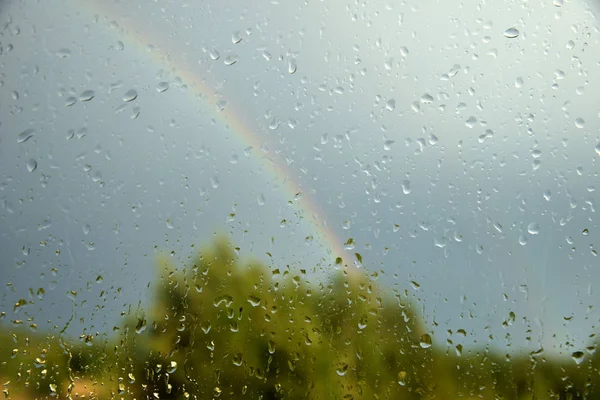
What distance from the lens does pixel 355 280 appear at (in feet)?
5.30

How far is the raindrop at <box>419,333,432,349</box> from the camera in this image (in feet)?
4.97

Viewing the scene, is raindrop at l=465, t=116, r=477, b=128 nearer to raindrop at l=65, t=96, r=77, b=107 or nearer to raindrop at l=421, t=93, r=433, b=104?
raindrop at l=421, t=93, r=433, b=104

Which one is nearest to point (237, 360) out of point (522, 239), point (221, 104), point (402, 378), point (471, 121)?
point (402, 378)

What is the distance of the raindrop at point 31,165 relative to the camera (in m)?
1.64

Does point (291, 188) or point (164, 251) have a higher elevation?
point (291, 188)

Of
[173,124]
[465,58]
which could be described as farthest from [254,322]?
[465,58]

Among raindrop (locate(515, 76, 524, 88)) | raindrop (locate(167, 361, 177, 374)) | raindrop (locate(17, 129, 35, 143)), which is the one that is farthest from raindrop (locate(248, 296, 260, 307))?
raindrop (locate(515, 76, 524, 88))

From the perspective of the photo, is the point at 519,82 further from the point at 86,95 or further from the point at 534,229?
the point at 86,95

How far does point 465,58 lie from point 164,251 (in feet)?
4.23

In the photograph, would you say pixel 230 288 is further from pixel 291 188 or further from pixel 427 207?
pixel 427 207

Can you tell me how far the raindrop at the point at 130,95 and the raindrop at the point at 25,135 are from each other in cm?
33

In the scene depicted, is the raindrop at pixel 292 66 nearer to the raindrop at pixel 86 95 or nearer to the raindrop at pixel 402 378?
the raindrop at pixel 86 95

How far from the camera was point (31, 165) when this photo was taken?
5.38ft

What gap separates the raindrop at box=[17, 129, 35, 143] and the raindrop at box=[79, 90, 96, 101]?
202 mm
